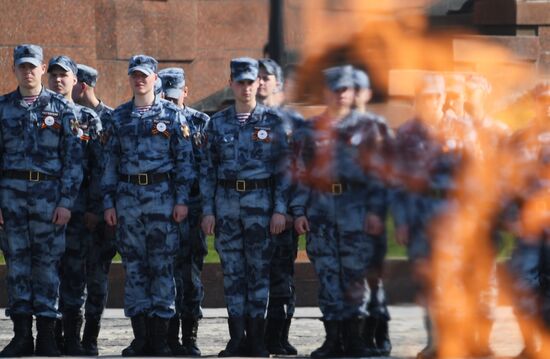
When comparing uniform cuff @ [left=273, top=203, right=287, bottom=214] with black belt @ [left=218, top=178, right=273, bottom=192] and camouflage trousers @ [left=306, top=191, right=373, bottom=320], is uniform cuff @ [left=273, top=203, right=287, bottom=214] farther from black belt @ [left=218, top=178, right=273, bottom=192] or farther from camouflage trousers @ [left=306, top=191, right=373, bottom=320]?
camouflage trousers @ [left=306, top=191, right=373, bottom=320]

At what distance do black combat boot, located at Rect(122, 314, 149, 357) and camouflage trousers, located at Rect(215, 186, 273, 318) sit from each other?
0.49m

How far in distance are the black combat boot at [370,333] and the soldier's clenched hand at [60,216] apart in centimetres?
244

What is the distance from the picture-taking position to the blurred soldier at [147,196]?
838cm

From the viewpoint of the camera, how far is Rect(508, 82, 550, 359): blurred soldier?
616 cm

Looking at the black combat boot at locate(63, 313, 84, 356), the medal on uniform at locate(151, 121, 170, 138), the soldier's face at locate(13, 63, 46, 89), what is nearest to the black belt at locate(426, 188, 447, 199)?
the medal on uniform at locate(151, 121, 170, 138)

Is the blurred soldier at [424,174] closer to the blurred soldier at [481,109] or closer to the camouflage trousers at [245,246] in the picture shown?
the blurred soldier at [481,109]

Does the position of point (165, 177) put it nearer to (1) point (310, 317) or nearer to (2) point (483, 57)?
(1) point (310, 317)

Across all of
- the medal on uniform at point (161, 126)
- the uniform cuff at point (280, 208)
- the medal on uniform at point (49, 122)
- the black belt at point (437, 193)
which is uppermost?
the medal on uniform at point (49, 122)

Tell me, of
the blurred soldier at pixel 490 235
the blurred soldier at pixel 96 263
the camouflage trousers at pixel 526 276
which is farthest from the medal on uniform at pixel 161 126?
the blurred soldier at pixel 490 235

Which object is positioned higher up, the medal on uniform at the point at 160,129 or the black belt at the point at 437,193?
the medal on uniform at the point at 160,129

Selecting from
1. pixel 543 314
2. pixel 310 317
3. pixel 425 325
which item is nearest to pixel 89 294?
pixel 310 317

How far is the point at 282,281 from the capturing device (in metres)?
9.00

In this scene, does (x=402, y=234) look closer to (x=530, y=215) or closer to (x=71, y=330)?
(x=530, y=215)

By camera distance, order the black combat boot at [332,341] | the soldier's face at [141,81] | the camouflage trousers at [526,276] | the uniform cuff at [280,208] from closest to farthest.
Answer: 1. the camouflage trousers at [526,276]
2. the black combat boot at [332,341]
3. the uniform cuff at [280,208]
4. the soldier's face at [141,81]
